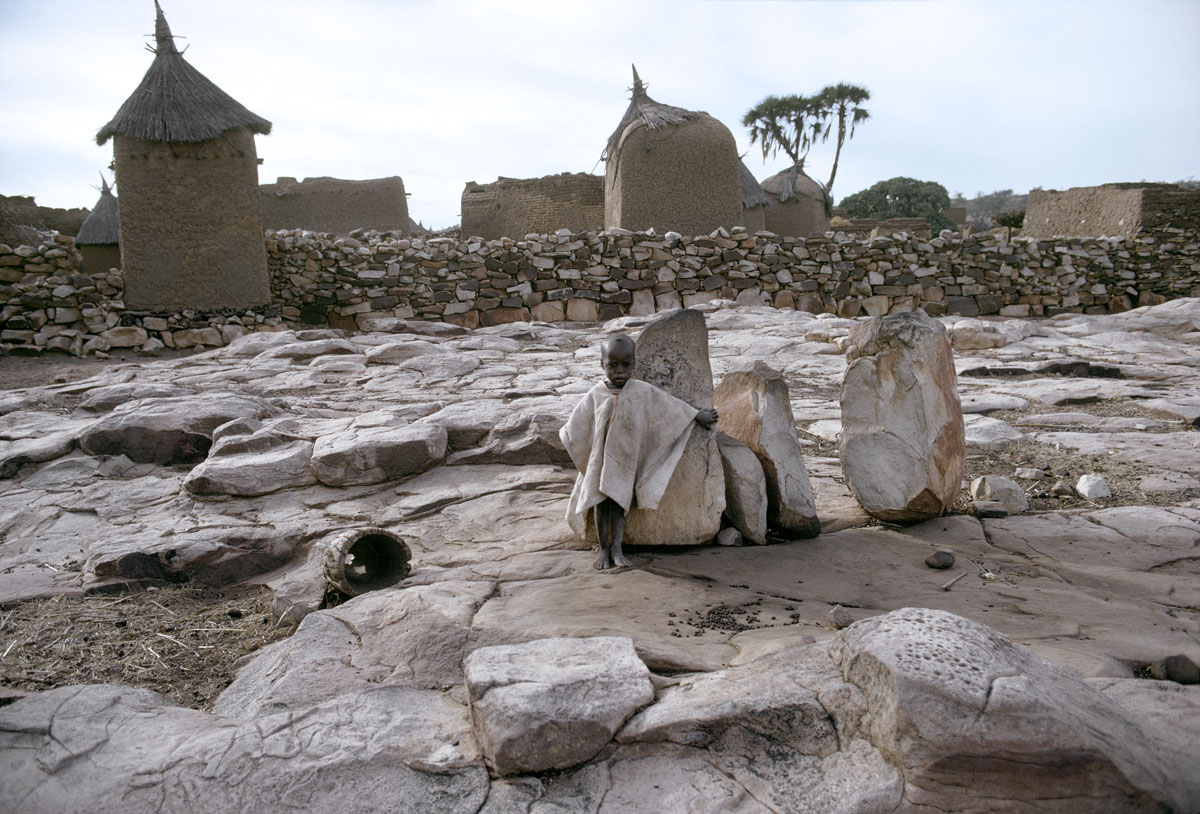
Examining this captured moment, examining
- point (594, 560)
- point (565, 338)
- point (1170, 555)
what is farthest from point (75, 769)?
point (565, 338)

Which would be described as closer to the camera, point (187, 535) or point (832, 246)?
point (187, 535)

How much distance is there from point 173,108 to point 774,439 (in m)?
9.08

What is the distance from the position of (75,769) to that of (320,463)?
246 centimetres

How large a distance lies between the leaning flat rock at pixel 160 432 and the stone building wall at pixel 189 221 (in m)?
5.12

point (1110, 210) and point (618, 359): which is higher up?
point (1110, 210)

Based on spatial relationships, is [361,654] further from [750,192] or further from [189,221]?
[750,192]

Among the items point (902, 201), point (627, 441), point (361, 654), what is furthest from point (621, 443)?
point (902, 201)

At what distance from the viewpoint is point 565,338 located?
9.40m

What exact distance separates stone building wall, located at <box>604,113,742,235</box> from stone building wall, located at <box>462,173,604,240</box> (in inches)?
48.1

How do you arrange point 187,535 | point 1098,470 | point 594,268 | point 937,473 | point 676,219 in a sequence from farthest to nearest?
1. point 676,219
2. point 594,268
3. point 1098,470
4. point 187,535
5. point 937,473

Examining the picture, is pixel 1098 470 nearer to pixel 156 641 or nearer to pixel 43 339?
pixel 156 641

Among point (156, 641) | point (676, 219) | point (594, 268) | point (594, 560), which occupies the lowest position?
point (156, 641)

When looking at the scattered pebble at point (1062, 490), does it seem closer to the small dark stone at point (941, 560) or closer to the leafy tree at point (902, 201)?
the small dark stone at point (941, 560)

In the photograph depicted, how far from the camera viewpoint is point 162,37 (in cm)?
991
